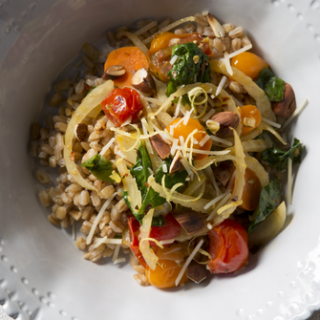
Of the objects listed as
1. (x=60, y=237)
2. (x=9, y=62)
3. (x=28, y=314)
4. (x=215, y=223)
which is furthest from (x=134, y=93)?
(x=28, y=314)

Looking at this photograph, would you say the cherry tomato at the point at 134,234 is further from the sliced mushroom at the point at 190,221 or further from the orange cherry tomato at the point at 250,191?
the orange cherry tomato at the point at 250,191

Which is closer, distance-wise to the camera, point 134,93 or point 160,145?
point 160,145

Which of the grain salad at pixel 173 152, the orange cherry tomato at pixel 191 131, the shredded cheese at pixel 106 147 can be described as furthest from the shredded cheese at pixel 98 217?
the orange cherry tomato at pixel 191 131

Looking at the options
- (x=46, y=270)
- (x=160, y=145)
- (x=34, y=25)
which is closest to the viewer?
(x=160, y=145)

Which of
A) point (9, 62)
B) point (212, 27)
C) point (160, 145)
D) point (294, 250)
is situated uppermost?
point (9, 62)

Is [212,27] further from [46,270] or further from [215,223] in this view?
[46,270]

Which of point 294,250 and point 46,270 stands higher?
point 46,270
